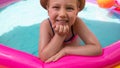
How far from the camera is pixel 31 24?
5.85 ft

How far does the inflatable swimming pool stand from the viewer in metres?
0.88

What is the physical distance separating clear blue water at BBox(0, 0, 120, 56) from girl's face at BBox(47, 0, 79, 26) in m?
0.50

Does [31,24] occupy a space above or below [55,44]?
below

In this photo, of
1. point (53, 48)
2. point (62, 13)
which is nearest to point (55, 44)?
point (53, 48)

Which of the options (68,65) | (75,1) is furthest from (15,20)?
(68,65)

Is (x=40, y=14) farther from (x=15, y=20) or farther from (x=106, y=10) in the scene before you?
(x=106, y=10)

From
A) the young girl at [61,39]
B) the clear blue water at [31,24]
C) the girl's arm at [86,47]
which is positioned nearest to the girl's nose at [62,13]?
the young girl at [61,39]

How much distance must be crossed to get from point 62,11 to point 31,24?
86 centimetres

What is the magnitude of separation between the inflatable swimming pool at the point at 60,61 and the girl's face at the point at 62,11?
14cm

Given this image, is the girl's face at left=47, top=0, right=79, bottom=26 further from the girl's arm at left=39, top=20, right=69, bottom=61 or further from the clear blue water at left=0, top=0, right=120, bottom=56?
the clear blue water at left=0, top=0, right=120, bottom=56

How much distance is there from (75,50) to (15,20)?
98 cm

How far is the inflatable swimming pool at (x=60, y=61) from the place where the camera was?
884 mm

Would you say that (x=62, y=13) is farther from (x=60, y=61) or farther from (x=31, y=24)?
(x=31, y=24)

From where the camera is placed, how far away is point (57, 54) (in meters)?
0.95
